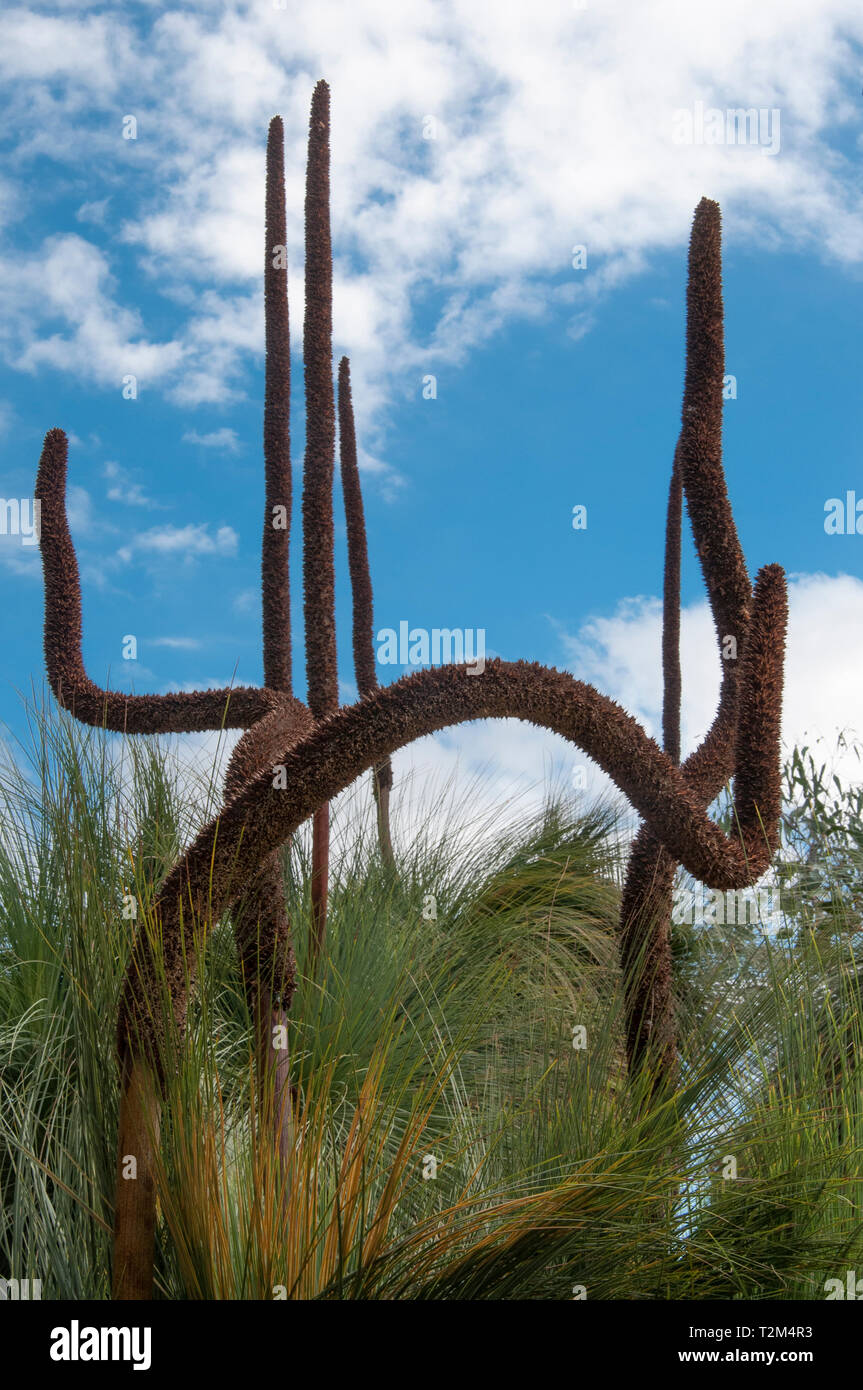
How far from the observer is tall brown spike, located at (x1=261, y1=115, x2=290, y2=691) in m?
4.80

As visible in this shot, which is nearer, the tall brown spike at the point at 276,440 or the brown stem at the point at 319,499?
the brown stem at the point at 319,499

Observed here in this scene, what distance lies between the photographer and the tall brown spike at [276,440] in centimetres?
480

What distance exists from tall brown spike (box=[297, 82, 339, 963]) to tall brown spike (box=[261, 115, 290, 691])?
0.56 feet

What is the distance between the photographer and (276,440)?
16.5ft

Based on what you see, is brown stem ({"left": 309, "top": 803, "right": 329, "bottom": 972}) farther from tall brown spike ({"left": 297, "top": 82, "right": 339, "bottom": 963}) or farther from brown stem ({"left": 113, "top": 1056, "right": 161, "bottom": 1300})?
brown stem ({"left": 113, "top": 1056, "right": 161, "bottom": 1300})

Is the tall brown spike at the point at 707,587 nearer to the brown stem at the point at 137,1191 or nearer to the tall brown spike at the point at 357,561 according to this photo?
the brown stem at the point at 137,1191

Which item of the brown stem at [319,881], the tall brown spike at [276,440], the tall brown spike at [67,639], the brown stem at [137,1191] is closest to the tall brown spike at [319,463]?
the tall brown spike at [276,440]

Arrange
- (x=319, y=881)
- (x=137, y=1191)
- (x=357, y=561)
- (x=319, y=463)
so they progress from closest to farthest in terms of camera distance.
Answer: (x=137, y=1191) < (x=319, y=881) < (x=319, y=463) < (x=357, y=561)

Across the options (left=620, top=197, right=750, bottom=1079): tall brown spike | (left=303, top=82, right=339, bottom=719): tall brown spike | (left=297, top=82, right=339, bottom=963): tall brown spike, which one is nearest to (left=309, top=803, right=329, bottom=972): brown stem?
(left=297, top=82, right=339, bottom=963): tall brown spike

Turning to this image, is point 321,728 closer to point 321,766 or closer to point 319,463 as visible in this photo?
point 321,766

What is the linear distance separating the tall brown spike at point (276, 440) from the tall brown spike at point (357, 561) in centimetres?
207

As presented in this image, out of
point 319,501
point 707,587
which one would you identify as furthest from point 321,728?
point 319,501

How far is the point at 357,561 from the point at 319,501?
2661mm
